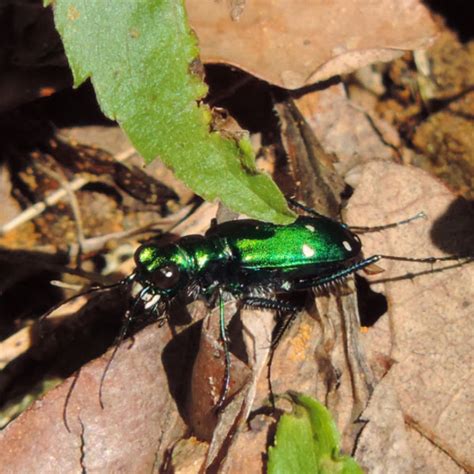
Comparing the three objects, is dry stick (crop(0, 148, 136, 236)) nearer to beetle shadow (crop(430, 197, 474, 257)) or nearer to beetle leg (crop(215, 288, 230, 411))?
beetle leg (crop(215, 288, 230, 411))

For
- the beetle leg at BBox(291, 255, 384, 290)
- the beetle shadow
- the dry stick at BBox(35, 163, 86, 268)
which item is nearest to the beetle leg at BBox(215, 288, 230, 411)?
the beetle leg at BBox(291, 255, 384, 290)

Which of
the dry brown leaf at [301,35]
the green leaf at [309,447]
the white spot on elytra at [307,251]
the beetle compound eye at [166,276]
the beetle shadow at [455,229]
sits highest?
the dry brown leaf at [301,35]

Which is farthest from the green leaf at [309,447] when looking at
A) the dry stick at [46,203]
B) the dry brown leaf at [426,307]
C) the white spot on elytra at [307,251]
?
the dry stick at [46,203]

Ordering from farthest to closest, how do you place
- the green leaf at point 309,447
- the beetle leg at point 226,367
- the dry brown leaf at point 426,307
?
the dry brown leaf at point 426,307 → the beetle leg at point 226,367 → the green leaf at point 309,447

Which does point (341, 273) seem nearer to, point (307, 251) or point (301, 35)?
point (307, 251)

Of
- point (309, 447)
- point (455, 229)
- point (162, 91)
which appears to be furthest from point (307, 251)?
point (162, 91)

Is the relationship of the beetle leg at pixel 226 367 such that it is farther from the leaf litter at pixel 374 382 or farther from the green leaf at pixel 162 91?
the green leaf at pixel 162 91
